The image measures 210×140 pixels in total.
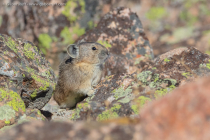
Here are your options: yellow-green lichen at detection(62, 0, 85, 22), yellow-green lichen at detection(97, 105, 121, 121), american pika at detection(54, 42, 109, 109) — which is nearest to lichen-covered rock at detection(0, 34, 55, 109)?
american pika at detection(54, 42, 109, 109)

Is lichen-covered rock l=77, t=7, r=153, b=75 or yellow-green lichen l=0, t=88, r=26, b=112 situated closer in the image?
yellow-green lichen l=0, t=88, r=26, b=112

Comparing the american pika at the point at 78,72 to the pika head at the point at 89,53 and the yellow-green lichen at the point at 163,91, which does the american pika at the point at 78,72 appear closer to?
the pika head at the point at 89,53

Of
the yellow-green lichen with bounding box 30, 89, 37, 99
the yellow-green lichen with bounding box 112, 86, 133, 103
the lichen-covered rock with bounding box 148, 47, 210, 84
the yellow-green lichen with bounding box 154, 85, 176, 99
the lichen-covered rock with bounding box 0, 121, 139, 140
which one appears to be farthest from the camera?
the yellow-green lichen with bounding box 30, 89, 37, 99

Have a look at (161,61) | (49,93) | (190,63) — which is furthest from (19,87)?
(190,63)

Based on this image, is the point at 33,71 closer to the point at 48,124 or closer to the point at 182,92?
the point at 48,124

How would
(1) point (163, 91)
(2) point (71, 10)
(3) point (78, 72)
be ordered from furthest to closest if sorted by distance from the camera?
(2) point (71, 10) → (3) point (78, 72) → (1) point (163, 91)

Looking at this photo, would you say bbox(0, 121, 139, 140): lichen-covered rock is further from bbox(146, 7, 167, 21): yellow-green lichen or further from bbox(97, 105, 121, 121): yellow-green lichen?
bbox(146, 7, 167, 21): yellow-green lichen

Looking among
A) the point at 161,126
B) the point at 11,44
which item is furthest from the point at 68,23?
the point at 161,126

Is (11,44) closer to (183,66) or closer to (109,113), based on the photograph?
(109,113)
